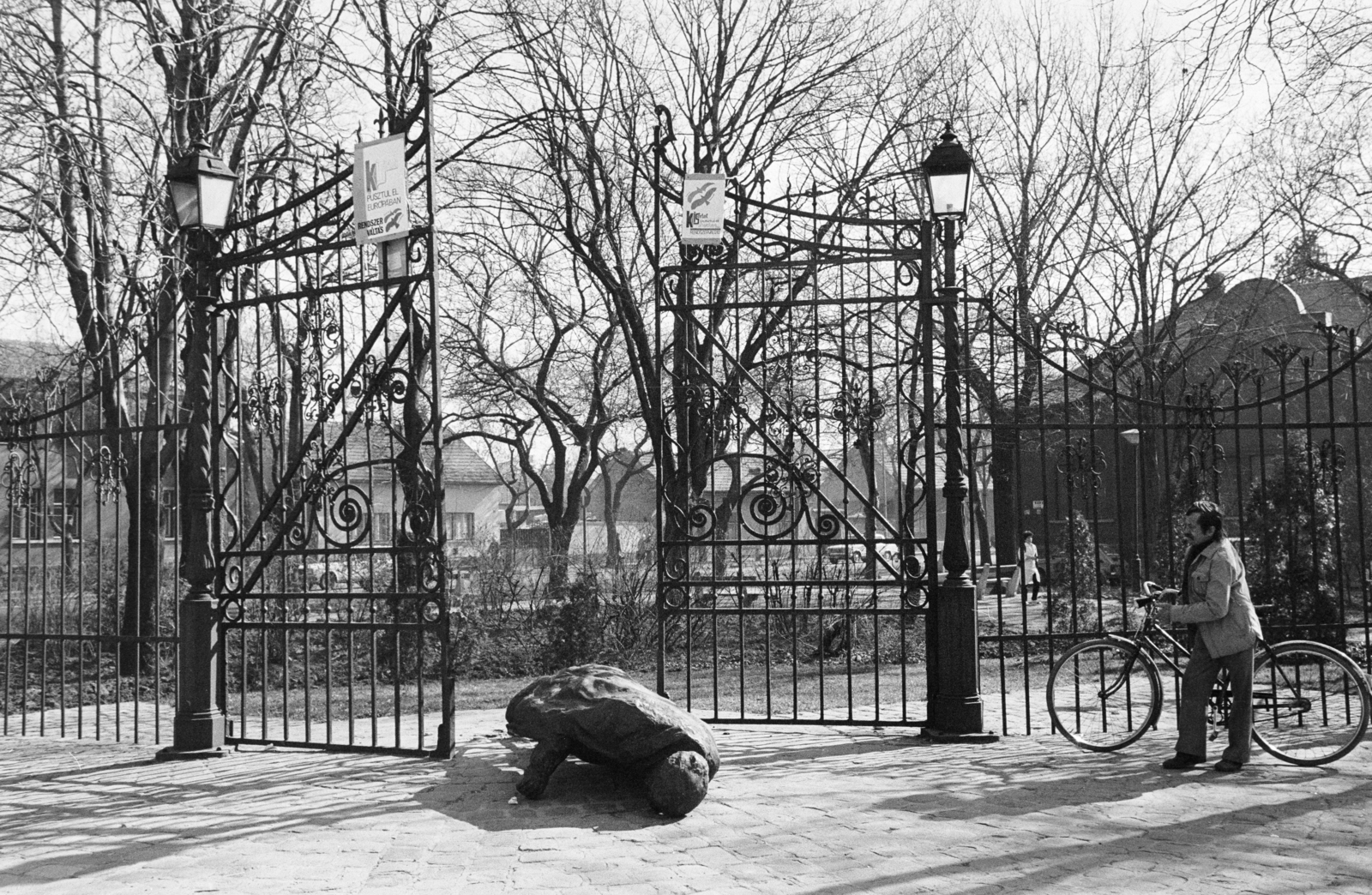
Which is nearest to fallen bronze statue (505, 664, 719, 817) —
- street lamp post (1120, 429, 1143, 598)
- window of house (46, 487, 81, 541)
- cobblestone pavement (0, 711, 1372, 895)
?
cobblestone pavement (0, 711, 1372, 895)

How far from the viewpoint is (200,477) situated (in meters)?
8.48

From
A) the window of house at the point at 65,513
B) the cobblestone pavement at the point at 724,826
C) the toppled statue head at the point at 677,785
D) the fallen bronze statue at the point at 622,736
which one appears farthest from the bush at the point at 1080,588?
the window of house at the point at 65,513

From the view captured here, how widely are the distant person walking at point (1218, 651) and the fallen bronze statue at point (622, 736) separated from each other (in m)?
2.99

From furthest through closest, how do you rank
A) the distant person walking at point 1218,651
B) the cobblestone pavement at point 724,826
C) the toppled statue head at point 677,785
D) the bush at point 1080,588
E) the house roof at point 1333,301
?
1. the house roof at point 1333,301
2. the bush at point 1080,588
3. the distant person walking at point 1218,651
4. the toppled statue head at point 677,785
5. the cobblestone pavement at point 724,826

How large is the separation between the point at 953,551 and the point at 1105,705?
5.04 ft

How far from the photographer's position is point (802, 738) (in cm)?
864

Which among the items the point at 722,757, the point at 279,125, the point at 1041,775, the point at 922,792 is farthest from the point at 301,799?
the point at 279,125

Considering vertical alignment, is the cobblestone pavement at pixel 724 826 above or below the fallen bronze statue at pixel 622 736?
below

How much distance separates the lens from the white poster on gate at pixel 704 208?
853cm

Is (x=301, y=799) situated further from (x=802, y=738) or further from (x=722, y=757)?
(x=802, y=738)

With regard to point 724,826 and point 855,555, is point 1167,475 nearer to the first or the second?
point 855,555

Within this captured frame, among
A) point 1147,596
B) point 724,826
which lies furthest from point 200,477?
point 1147,596

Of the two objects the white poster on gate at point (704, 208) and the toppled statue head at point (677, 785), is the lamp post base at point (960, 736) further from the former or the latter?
the white poster on gate at point (704, 208)

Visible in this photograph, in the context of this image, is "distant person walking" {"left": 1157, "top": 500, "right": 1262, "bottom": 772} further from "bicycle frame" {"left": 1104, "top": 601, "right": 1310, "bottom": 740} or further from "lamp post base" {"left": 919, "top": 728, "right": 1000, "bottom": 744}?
"lamp post base" {"left": 919, "top": 728, "right": 1000, "bottom": 744}
